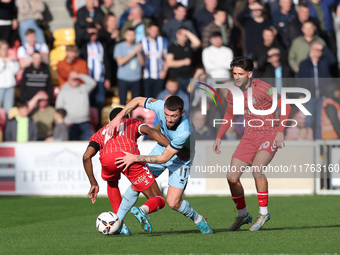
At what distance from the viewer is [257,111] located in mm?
9766

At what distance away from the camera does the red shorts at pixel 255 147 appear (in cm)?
992

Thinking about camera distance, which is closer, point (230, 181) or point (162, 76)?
point (230, 181)

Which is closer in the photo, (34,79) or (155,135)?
(155,135)

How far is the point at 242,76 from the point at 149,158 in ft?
5.43

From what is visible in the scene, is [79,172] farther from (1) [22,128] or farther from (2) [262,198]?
(2) [262,198]

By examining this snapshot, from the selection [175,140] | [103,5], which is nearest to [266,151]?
[175,140]

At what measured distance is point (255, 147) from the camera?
9977 millimetres

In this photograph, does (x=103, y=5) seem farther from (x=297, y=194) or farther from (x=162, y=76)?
(x=297, y=194)

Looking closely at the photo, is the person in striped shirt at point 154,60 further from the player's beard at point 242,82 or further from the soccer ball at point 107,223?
the soccer ball at point 107,223

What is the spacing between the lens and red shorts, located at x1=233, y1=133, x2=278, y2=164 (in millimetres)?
9922

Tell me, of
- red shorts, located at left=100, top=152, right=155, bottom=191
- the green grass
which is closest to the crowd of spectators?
the green grass

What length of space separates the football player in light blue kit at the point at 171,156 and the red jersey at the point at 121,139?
113mm

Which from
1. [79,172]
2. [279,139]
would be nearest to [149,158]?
[279,139]

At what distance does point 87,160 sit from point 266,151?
2362 millimetres
